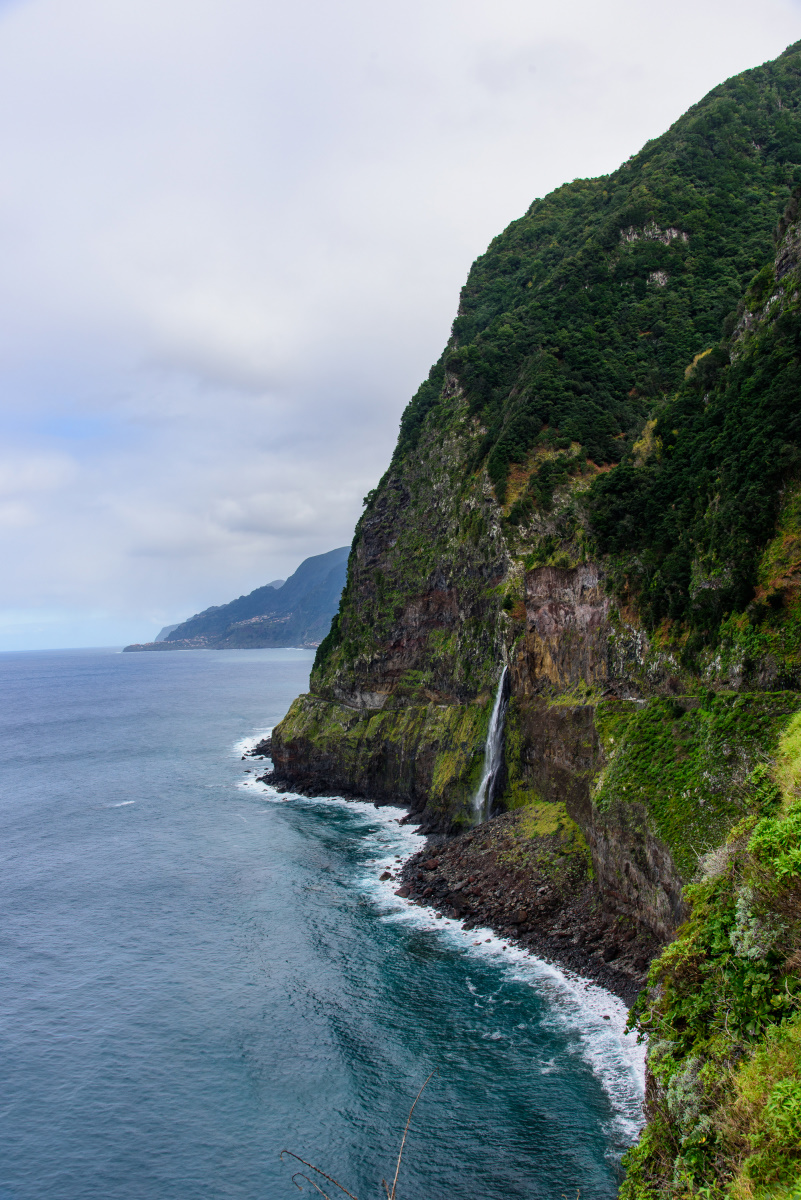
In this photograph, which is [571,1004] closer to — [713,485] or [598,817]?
[598,817]

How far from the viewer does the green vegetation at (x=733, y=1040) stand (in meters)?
10.1

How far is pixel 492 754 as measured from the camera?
2061 inches

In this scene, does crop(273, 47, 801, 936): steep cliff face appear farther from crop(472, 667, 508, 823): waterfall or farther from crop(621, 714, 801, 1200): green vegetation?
crop(621, 714, 801, 1200): green vegetation

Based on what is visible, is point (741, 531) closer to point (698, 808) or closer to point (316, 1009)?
point (698, 808)

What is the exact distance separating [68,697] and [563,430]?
15822cm

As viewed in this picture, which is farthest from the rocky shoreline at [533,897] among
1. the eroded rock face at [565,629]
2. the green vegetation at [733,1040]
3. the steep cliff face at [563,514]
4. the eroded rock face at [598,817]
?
the green vegetation at [733,1040]

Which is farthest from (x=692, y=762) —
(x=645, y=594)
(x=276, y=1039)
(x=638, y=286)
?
(x=638, y=286)

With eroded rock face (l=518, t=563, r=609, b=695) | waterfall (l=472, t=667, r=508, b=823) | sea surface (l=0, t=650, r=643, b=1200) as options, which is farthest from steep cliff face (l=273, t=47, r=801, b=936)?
sea surface (l=0, t=650, r=643, b=1200)

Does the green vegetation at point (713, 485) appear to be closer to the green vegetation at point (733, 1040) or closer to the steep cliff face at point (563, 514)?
the steep cliff face at point (563, 514)

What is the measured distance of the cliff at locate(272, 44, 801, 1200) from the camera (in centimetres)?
1327

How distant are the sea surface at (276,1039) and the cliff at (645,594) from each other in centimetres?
714

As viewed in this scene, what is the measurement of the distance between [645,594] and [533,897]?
1860 centimetres

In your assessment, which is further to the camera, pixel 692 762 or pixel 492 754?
pixel 492 754

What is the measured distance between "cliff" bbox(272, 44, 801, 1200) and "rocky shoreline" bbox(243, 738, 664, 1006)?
1342 mm
